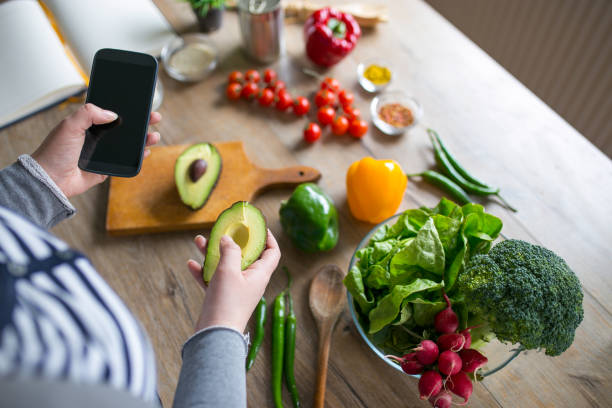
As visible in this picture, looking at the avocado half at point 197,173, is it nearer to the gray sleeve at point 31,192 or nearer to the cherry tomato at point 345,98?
the gray sleeve at point 31,192

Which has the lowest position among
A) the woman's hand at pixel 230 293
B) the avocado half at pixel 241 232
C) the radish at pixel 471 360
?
the radish at pixel 471 360

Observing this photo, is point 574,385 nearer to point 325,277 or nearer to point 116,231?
Result: point 325,277

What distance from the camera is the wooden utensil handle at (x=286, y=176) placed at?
3.93 feet

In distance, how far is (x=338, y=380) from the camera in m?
0.96

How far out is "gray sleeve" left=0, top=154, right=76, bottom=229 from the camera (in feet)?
2.95

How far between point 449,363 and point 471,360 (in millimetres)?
55

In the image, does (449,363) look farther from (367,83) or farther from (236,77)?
(236,77)

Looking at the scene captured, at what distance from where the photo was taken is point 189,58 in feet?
4.71

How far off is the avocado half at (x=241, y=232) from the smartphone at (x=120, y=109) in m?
0.24

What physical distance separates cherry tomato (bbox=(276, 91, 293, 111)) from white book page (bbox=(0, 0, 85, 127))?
0.58 m

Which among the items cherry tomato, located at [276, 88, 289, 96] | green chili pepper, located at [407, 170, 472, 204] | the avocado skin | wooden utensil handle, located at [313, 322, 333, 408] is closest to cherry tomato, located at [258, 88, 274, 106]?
cherry tomato, located at [276, 88, 289, 96]

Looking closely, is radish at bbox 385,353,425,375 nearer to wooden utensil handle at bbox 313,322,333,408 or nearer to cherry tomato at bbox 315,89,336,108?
wooden utensil handle at bbox 313,322,333,408

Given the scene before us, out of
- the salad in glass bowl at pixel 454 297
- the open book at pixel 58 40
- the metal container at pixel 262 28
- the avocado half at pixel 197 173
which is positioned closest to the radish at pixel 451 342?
the salad in glass bowl at pixel 454 297

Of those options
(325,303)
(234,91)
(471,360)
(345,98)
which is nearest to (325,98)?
(345,98)
